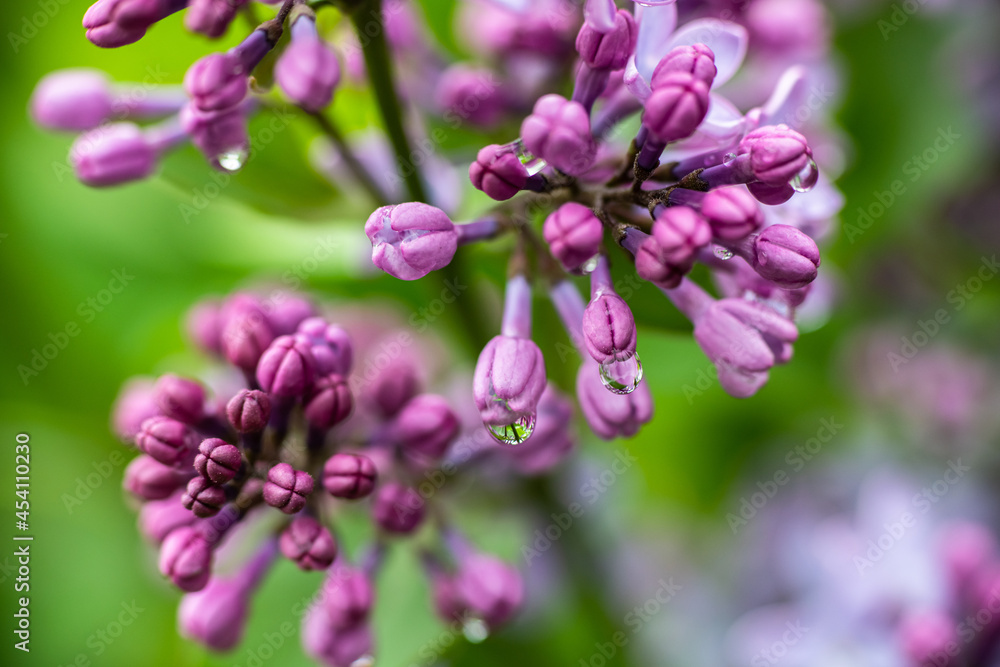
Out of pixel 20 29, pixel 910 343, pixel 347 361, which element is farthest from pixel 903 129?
pixel 20 29

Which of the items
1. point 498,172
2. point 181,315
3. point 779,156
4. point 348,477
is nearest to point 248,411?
point 348,477

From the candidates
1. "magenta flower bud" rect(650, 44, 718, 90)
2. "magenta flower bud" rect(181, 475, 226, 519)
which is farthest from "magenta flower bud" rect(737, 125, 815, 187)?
"magenta flower bud" rect(181, 475, 226, 519)

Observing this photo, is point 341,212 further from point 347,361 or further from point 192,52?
point 192,52

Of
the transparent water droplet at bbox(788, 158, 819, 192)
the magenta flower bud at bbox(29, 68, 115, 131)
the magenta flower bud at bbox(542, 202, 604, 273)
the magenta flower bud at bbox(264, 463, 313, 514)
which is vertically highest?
the transparent water droplet at bbox(788, 158, 819, 192)

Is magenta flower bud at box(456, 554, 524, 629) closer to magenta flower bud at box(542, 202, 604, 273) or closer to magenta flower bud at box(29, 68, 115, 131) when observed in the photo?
magenta flower bud at box(542, 202, 604, 273)

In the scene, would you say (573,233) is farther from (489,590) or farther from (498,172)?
(489,590)

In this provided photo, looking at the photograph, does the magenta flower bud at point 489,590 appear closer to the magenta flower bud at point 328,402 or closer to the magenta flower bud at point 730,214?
the magenta flower bud at point 328,402
